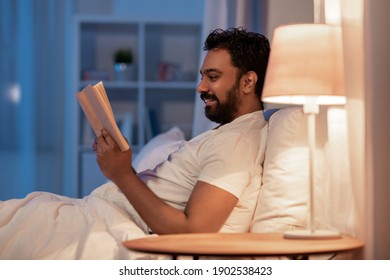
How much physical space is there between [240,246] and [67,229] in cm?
61

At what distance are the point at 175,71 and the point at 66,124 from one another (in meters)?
0.75

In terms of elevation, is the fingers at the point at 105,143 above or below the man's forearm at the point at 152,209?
above

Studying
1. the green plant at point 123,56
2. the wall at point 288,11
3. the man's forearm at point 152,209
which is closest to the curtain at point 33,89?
the green plant at point 123,56

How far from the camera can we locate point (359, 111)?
170cm

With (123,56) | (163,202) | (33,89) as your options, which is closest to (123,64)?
(123,56)

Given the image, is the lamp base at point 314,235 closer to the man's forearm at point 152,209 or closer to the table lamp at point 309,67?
the table lamp at point 309,67

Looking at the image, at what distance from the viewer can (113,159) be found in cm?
204

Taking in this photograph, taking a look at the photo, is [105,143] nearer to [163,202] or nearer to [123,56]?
[163,202]

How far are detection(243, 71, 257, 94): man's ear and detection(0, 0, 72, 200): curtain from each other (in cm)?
263

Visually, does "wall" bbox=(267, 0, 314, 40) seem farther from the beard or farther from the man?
the beard

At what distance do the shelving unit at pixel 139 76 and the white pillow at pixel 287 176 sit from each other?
2.71m

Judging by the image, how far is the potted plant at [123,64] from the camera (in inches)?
188

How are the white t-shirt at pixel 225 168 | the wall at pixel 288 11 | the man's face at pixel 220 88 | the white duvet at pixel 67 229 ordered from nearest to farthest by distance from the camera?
the white duvet at pixel 67 229 < the white t-shirt at pixel 225 168 < the man's face at pixel 220 88 < the wall at pixel 288 11

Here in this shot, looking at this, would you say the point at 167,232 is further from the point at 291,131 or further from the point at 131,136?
the point at 131,136
